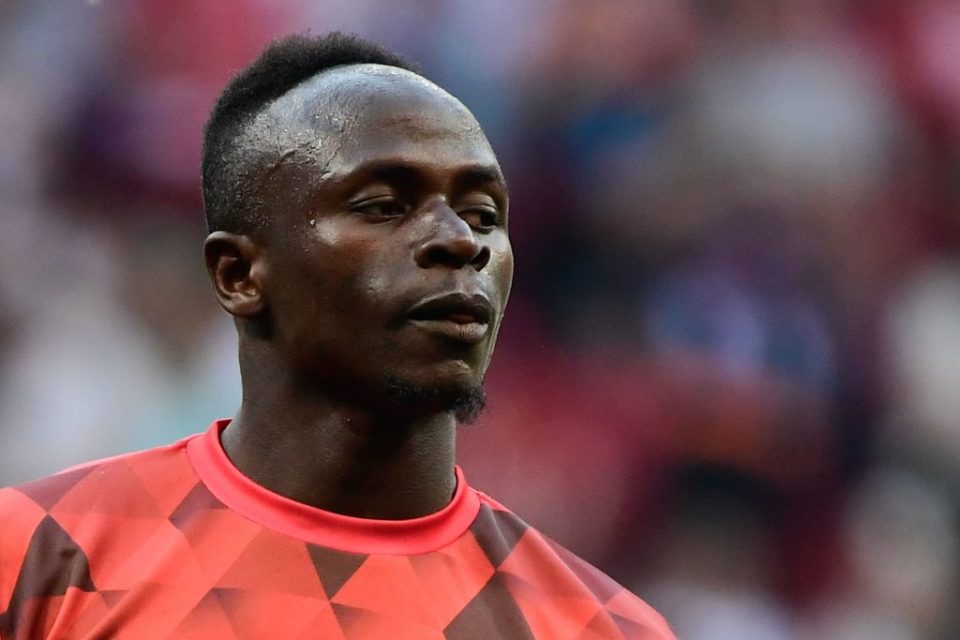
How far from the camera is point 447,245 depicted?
1911 millimetres

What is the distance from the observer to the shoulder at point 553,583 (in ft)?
6.87

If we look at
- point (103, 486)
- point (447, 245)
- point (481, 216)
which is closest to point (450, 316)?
→ point (447, 245)

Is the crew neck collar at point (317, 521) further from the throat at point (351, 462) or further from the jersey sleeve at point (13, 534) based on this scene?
the jersey sleeve at point (13, 534)

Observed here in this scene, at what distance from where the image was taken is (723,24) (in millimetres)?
4230

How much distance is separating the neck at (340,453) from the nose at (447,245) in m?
0.24

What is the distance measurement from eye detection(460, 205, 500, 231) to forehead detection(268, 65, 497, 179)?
7 centimetres

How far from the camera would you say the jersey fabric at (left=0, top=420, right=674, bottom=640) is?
1.85 m

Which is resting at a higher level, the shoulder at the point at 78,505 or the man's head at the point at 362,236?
the man's head at the point at 362,236

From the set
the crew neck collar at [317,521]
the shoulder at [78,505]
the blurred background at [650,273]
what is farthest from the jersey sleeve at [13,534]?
the blurred background at [650,273]

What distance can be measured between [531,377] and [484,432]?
0.21m

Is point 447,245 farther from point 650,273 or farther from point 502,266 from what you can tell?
point 650,273

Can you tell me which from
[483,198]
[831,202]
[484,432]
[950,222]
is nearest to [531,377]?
[484,432]

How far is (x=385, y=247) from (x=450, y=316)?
0.13m

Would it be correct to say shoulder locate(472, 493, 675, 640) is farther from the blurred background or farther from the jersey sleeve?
the blurred background
